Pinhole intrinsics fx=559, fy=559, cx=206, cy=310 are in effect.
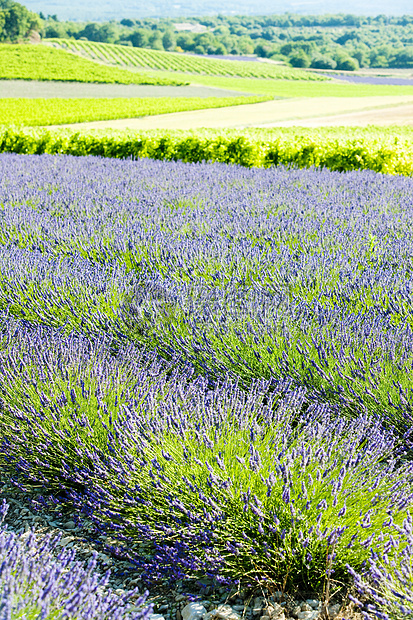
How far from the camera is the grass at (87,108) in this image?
24922 mm

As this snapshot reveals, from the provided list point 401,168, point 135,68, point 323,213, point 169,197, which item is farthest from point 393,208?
point 135,68

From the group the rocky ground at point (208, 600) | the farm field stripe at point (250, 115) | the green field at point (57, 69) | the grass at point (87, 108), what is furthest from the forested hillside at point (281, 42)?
the rocky ground at point (208, 600)

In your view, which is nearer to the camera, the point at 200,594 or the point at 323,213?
the point at 200,594

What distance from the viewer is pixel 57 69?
5700 cm

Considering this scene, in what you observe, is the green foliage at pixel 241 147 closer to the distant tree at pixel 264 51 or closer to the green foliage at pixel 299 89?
the green foliage at pixel 299 89

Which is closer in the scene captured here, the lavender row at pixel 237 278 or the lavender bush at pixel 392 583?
the lavender bush at pixel 392 583

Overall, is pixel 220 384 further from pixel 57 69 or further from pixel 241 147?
pixel 57 69

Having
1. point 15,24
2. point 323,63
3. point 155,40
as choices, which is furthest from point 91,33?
point 323,63

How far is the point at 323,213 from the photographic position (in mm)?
5477

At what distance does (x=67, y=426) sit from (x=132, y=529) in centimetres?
56

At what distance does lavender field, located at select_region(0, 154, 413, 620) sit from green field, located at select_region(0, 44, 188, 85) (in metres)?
50.4

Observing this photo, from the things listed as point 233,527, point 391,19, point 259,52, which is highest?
point 391,19

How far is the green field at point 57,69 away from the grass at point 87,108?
1684cm

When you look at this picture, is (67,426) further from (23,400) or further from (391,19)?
(391,19)
